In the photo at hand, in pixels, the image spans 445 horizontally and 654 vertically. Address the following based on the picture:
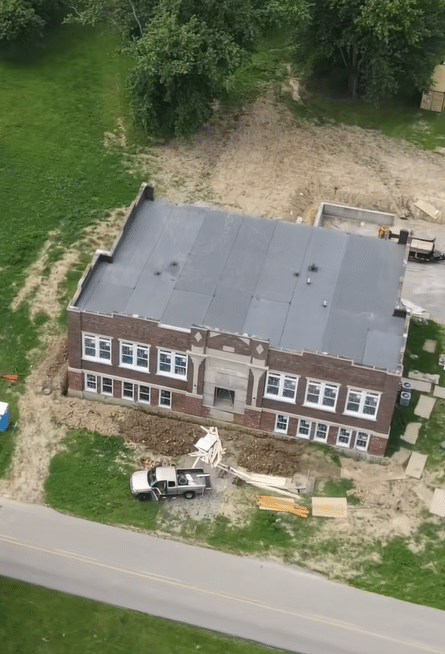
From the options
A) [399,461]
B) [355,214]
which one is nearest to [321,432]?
[399,461]

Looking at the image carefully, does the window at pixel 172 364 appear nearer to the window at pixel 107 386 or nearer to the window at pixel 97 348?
the window at pixel 97 348

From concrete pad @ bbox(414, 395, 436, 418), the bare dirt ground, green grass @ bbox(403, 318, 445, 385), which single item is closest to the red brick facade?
the bare dirt ground

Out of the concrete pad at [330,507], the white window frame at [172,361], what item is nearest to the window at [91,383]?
→ the white window frame at [172,361]

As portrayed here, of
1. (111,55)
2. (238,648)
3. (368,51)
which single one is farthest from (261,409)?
(111,55)

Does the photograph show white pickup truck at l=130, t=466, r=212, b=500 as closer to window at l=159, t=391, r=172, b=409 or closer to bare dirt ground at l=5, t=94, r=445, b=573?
bare dirt ground at l=5, t=94, r=445, b=573

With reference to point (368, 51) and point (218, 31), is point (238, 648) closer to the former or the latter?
point (218, 31)
